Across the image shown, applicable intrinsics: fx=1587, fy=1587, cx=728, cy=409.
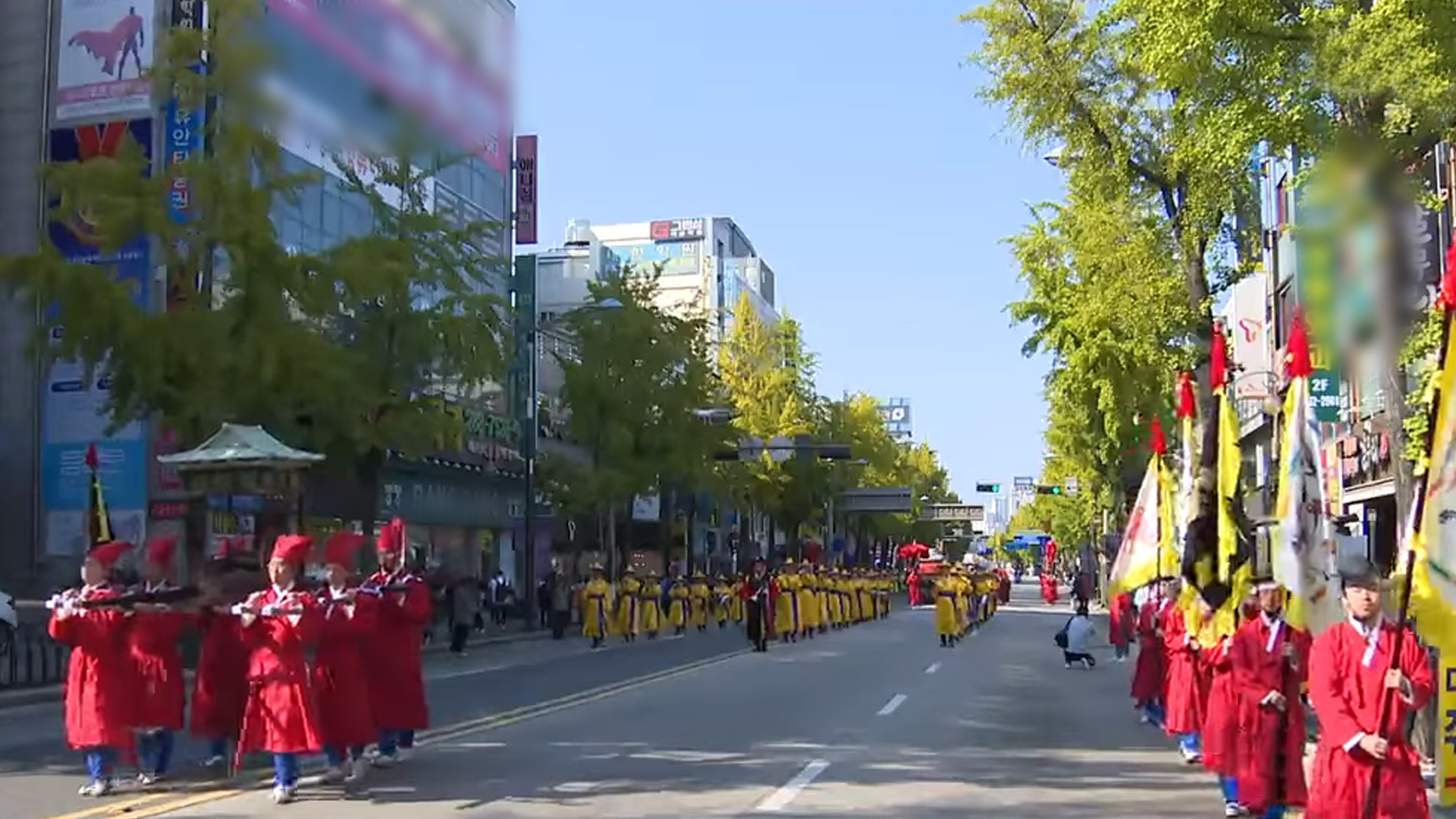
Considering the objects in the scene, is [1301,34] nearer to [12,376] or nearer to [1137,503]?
[1137,503]

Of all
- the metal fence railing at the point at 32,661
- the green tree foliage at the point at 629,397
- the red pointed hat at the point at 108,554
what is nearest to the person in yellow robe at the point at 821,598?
the green tree foliage at the point at 629,397

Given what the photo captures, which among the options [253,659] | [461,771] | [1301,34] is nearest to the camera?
[253,659]

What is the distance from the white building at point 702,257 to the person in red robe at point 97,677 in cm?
8098

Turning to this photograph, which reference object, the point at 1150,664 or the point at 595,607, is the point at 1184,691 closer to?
the point at 1150,664

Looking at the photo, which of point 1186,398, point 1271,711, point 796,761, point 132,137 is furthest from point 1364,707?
point 132,137

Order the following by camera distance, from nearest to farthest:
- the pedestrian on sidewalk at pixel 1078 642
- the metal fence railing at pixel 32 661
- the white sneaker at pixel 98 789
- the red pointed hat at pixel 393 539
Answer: the white sneaker at pixel 98 789
the red pointed hat at pixel 393 539
the metal fence railing at pixel 32 661
the pedestrian on sidewalk at pixel 1078 642

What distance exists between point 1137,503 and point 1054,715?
310 centimetres

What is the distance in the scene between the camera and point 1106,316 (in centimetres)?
2664

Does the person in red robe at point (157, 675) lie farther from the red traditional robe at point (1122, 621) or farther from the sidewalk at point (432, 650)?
the red traditional robe at point (1122, 621)

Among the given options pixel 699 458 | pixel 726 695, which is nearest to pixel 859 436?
pixel 699 458

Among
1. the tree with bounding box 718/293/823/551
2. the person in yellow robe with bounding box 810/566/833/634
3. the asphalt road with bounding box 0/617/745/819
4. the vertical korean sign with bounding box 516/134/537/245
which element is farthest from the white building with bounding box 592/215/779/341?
the asphalt road with bounding box 0/617/745/819

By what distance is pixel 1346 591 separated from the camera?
24.9 ft

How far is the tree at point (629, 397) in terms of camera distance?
4359 centimetres

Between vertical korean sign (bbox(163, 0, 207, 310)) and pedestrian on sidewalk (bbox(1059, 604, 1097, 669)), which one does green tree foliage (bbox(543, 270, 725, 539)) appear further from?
vertical korean sign (bbox(163, 0, 207, 310))
